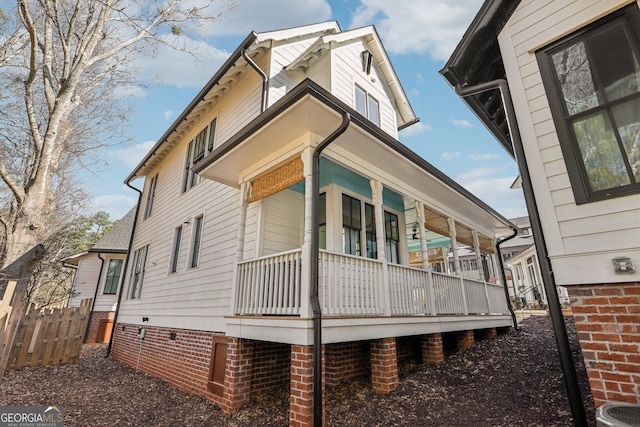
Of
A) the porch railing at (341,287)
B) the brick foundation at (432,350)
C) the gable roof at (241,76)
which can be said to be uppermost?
the gable roof at (241,76)

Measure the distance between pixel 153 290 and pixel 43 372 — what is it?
3.20 meters

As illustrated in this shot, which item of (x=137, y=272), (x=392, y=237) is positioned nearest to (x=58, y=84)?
(x=137, y=272)

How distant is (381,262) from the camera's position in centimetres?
521

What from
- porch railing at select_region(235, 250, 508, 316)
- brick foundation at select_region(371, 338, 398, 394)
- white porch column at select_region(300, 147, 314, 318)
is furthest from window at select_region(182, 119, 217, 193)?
brick foundation at select_region(371, 338, 398, 394)

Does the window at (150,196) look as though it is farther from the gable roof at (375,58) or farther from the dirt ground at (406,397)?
the gable roof at (375,58)

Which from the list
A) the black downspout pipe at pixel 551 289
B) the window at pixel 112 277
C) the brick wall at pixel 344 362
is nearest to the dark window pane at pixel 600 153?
the black downspout pipe at pixel 551 289

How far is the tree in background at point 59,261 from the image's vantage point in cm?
1141

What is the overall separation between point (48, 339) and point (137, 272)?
2845 millimetres

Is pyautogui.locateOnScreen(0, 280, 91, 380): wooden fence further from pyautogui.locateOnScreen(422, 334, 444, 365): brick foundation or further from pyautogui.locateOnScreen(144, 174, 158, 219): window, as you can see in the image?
pyautogui.locateOnScreen(422, 334, 444, 365): brick foundation

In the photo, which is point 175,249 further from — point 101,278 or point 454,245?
point 101,278

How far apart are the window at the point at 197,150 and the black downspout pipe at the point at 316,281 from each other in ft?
16.6

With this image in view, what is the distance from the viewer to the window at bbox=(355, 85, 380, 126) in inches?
340

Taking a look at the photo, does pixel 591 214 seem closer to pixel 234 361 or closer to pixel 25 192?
pixel 234 361

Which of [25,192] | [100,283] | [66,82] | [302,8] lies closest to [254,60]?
[302,8]
